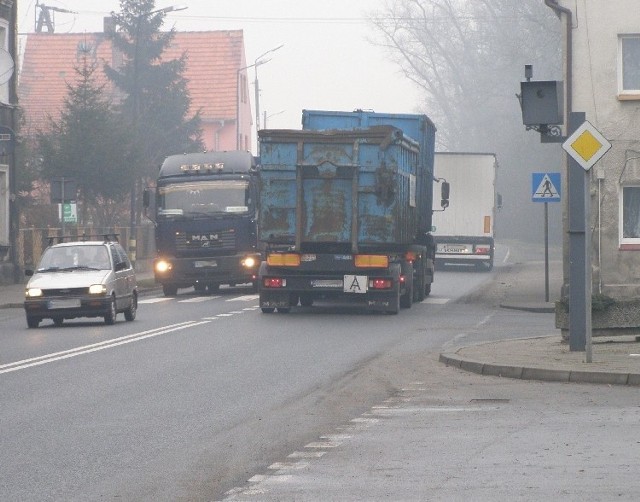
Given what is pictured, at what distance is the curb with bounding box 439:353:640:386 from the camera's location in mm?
14094

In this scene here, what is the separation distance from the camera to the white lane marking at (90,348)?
56.4 feet

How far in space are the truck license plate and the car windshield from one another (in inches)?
165

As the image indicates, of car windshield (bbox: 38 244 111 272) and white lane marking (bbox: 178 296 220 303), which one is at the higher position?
car windshield (bbox: 38 244 111 272)

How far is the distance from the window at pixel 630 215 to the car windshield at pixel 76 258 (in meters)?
9.59

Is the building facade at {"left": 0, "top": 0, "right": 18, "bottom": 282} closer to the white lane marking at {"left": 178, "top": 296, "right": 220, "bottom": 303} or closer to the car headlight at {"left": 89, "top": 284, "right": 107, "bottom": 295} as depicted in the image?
the white lane marking at {"left": 178, "top": 296, "right": 220, "bottom": 303}

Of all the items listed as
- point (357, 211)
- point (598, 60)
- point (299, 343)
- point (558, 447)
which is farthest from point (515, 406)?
point (598, 60)

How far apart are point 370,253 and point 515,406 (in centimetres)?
1412

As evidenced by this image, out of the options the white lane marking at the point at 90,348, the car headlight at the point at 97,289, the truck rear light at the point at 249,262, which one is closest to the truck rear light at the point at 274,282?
the white lane marking at the point at 90,348

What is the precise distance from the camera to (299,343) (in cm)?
2042

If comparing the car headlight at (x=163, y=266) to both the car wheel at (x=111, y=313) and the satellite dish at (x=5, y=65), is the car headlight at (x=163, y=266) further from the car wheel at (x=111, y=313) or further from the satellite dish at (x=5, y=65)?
the car wheel at (x=111, y=313)

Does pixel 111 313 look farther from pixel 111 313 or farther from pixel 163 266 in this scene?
pixel 163 266

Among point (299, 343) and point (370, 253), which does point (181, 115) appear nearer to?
point (370, 253)

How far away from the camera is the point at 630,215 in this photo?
28.0 m

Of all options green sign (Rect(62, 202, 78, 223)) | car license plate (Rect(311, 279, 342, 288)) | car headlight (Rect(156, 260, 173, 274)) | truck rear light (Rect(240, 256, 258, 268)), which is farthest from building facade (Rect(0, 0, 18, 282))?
car license plate (Rect(311, 279, 342, 288))
